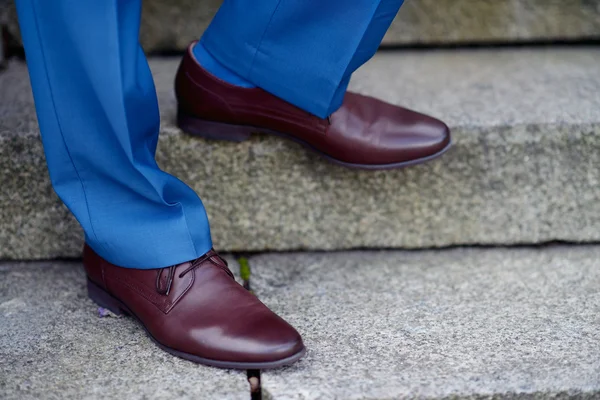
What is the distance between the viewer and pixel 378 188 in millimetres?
1253

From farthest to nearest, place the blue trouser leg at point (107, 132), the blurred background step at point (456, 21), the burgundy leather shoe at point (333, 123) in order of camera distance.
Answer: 1. the blurred background step at point (456, 21)
2. the burgundy leather shoe at point (333, 123)
3. the blue trouser leg at point (107, 132)

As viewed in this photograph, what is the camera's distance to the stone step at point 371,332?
0.87 m

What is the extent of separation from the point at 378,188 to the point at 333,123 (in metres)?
0.19

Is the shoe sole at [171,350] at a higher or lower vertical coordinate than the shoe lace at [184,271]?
lower

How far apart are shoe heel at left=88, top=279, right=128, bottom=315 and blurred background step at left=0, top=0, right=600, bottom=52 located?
2.36 ft

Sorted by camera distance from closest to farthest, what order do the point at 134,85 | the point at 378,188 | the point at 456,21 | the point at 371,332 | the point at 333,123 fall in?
the point at 134,85 → the point at 371,332 → the point at 333,123 → the point at 378,188 → the point at 456,21

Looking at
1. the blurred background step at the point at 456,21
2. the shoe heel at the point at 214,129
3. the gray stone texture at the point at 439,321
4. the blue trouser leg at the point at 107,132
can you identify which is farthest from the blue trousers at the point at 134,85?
the blurred background step at the point at 456,21

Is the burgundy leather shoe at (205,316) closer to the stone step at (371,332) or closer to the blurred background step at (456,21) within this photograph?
the stone step at (371,332)

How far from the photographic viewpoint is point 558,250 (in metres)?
1.28

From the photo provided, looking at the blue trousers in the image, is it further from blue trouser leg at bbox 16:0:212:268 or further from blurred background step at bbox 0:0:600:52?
blurred background step at bbox 0:0:600:52

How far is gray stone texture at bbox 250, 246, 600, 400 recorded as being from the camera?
87 cm

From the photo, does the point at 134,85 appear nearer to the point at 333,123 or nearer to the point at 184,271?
the point at 184,271

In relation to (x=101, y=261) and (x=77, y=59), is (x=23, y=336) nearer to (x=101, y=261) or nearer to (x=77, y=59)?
(x=101, y=261)

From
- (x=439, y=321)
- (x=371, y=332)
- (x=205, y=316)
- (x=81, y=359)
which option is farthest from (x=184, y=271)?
(x=439, y=321)
